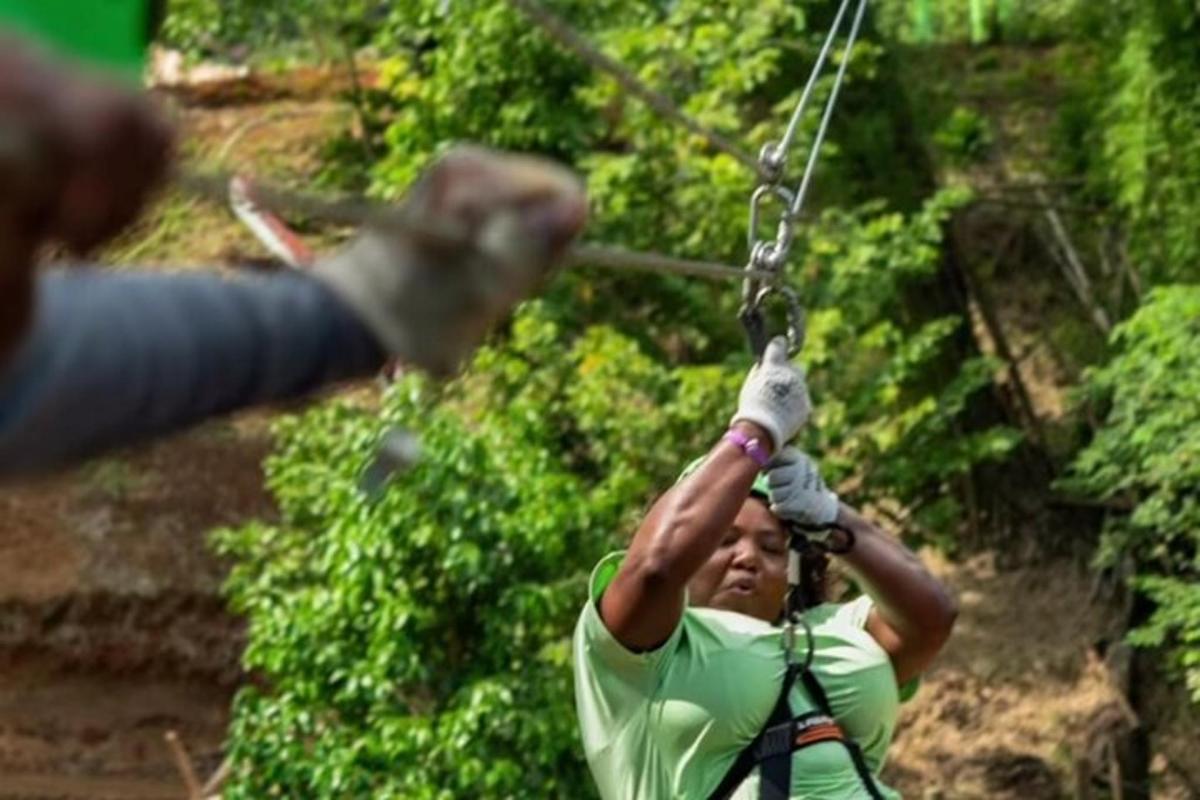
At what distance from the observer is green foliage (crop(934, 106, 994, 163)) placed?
1041cm

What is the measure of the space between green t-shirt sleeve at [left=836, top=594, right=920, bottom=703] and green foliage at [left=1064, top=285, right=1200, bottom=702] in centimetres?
254

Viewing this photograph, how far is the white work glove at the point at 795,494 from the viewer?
428 cm

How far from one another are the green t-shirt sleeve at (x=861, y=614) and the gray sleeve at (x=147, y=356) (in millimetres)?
2647

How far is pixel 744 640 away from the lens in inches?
165

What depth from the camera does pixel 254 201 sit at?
2160 millimetres

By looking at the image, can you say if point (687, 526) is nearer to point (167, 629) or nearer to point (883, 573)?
point (883, 573)

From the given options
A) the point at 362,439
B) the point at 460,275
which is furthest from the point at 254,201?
the point at 362,439

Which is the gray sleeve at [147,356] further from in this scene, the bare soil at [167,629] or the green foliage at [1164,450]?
the bare soil at [167,629]

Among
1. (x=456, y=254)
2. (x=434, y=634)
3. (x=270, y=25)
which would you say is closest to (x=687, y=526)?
(x=456, y=254)

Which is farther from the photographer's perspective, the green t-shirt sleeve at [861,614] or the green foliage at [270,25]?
the green foliage at [270,25]

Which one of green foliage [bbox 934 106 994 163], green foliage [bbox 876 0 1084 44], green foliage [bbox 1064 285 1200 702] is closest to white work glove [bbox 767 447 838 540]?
green foliage [bbox 1064 285 1200 702]

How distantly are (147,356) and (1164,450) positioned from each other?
600cm

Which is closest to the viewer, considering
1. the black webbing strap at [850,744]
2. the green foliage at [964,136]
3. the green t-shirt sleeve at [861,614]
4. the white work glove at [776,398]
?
the white work glove at [776,398]

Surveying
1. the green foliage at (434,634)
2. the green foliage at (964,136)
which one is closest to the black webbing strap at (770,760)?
the green foliage at (434,634)
